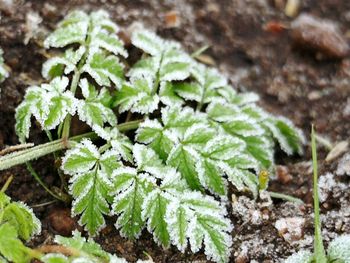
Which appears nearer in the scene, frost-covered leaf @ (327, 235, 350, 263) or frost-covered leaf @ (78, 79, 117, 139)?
frost-covered leaf @ (327, 235, 350, 263)

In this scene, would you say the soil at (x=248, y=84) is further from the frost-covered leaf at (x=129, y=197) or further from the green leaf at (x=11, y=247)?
the green leaf at (x=11, y=247)

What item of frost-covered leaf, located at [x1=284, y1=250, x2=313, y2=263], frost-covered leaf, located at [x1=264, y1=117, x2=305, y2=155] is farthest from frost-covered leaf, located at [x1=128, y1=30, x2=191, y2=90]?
frost-covered leaf, located at [x1=284, y1=250, x2=313, y2=263]

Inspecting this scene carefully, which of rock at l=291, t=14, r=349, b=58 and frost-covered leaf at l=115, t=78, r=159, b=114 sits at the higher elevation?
frost-covered leaf at l=115, t=78, r=159, b=114

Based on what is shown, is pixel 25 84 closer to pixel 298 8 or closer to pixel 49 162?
pixel 49 162

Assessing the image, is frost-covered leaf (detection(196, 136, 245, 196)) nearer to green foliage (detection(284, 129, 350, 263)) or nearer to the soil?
the soil

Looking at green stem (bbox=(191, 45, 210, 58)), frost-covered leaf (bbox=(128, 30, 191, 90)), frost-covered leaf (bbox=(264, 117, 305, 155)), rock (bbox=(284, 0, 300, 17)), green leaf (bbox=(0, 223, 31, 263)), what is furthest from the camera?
rock (bbox=(284, 0, 300, 17))

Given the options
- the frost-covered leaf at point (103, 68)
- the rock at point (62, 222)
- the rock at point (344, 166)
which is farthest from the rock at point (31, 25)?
the rock at point (344, 166)

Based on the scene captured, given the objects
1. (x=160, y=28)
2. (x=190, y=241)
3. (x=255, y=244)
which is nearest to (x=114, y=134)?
(x=190, y=241)
